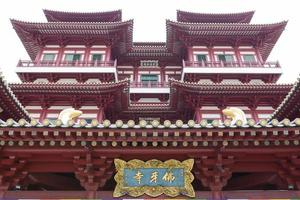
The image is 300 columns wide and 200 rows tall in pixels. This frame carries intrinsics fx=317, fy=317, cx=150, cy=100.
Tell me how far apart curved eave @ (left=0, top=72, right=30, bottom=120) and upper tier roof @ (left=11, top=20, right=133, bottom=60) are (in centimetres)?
1415

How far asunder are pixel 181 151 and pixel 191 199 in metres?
1.15

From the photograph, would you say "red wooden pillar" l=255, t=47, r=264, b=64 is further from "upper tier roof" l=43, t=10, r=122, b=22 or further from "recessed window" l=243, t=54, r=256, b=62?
"upper tier roof" l=43, t=10, r=122, b=22

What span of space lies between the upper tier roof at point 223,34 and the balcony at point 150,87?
3.81 meters

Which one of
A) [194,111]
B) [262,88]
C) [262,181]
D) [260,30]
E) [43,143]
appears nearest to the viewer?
[43,143]

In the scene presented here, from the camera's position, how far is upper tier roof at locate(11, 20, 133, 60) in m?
24.3

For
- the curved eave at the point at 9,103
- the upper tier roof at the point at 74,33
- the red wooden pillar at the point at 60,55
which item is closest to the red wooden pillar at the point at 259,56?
the upper tier roof at the point at 74,33

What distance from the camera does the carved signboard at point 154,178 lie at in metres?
7.55

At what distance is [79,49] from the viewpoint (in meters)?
25.8

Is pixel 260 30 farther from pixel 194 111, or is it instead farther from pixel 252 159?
pixel 252 159

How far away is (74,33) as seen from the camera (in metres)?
25.1

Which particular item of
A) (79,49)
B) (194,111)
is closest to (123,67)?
(79,49)

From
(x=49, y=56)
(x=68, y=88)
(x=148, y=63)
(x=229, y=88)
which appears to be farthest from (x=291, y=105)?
(x=49, y=56)

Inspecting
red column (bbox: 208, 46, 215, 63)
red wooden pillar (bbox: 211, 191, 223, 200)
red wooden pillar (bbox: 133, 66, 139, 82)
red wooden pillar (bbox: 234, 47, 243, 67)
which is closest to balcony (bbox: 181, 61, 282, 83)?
red wooden pillar (bbox: 234, 47, 243, 67)

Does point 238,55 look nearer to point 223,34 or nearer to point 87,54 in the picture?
point 223,34
